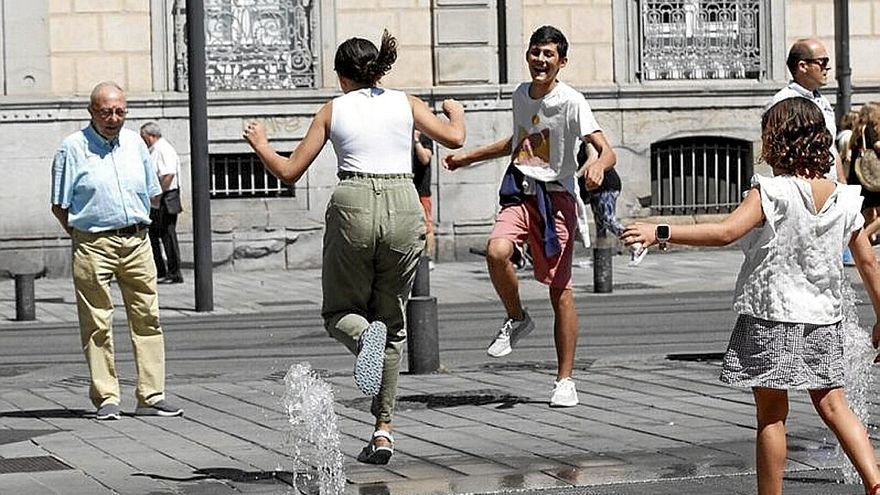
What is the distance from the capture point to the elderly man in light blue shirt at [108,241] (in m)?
10.1

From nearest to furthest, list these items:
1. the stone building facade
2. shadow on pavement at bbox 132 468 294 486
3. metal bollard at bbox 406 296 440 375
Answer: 1. shadow on pavement at bbox 132 468 294 486
2. metal bollard at bbox 406 296 440 375
3. the stone building facade

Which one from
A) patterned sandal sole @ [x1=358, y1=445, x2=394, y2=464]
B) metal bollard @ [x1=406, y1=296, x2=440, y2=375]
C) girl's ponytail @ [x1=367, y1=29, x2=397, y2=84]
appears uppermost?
girl's ponytail @ [x1=367, y1=29, x2=397, y2=84]

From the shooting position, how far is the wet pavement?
8031mm

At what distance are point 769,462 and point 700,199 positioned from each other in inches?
671

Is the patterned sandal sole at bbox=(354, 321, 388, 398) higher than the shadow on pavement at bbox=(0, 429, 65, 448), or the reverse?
the patterned sandal sole at bbox=(354, 321, 388, 398)

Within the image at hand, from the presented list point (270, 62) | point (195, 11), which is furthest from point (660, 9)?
point (195, 11)

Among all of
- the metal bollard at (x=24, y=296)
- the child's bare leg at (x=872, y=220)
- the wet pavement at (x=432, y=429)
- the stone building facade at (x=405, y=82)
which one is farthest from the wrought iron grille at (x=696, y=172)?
the child's bare leg at (x=872, y=220)

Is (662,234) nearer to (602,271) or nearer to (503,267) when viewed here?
(503,267)

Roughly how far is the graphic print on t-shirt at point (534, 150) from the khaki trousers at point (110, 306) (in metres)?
2.04

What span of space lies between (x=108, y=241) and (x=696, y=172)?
1428 centimetres

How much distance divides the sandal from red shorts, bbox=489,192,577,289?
6.29 ft

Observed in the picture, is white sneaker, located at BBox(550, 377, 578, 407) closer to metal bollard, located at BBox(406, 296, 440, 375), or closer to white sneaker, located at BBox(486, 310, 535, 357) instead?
white sneaker, located at BBox(486, 310, 535, 357)

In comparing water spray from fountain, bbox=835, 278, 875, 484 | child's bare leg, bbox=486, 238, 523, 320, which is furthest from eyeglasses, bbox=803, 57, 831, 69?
water spray from fountain, bbox=835, 278, 875, 484

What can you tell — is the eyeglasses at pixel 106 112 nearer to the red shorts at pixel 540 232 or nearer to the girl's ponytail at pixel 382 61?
the red shorts at pixel 540 232
